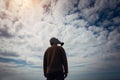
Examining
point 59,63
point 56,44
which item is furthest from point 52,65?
point 56,44

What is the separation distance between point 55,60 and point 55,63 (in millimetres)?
47

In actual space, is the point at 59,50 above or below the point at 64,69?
above

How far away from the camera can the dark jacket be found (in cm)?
341

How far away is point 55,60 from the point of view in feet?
11.3

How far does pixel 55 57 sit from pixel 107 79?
165 m

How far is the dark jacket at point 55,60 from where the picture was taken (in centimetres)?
341

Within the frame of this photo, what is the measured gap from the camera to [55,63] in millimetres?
3443

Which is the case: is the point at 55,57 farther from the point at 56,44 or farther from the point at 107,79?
the point at 107,79

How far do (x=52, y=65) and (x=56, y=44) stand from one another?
13.5 inches

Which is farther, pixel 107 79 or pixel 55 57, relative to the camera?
pixel 107 79

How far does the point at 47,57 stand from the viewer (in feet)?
11.7

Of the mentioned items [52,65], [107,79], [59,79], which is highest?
[107,79]

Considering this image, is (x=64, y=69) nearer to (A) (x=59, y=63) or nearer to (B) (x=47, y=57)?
(A) (x=59, y=63)

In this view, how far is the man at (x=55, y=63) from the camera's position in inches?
134
